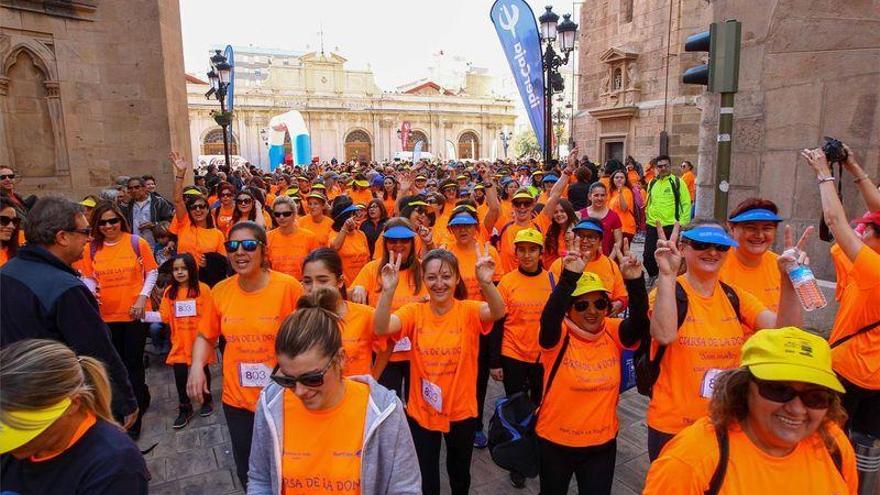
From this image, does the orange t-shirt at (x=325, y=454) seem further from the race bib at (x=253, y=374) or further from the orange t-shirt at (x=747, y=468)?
the race bib at (x=253, y=374)

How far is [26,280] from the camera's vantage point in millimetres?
2754

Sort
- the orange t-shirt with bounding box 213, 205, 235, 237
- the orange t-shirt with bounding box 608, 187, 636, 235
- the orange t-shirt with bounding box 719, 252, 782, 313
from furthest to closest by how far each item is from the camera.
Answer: the orange t-shirt with bounding box 608, 187, 636, 235 → the orange t-shirt with bounding box 213, 205, 235, 237 → the orange t-shirt with bounding box 719, 252, 782, 313

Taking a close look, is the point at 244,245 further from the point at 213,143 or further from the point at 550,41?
the point at 213,143

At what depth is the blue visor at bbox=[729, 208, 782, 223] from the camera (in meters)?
3.26

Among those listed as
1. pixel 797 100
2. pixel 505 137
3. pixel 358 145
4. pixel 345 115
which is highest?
pixel 345 115

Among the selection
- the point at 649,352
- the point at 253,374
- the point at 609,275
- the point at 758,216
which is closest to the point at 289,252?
the point at 253,374

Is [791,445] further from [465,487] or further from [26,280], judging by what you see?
[26,280]

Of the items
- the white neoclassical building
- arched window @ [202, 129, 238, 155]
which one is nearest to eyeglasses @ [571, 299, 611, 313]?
the white neoclassical building

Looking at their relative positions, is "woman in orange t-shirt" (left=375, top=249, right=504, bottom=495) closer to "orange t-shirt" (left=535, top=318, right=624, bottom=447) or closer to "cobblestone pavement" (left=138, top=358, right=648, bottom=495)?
"orange t-shirt" (left=535, top=318, right=624, bottom=447)

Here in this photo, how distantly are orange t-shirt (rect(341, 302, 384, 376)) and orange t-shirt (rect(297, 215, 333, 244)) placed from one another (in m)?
3.23

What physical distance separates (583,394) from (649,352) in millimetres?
458

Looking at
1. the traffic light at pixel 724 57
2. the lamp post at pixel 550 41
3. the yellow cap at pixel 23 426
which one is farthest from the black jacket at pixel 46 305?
the lamp post at pixel 550 41

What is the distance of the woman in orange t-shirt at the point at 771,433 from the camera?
164cm

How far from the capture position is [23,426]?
1582 millimetres
